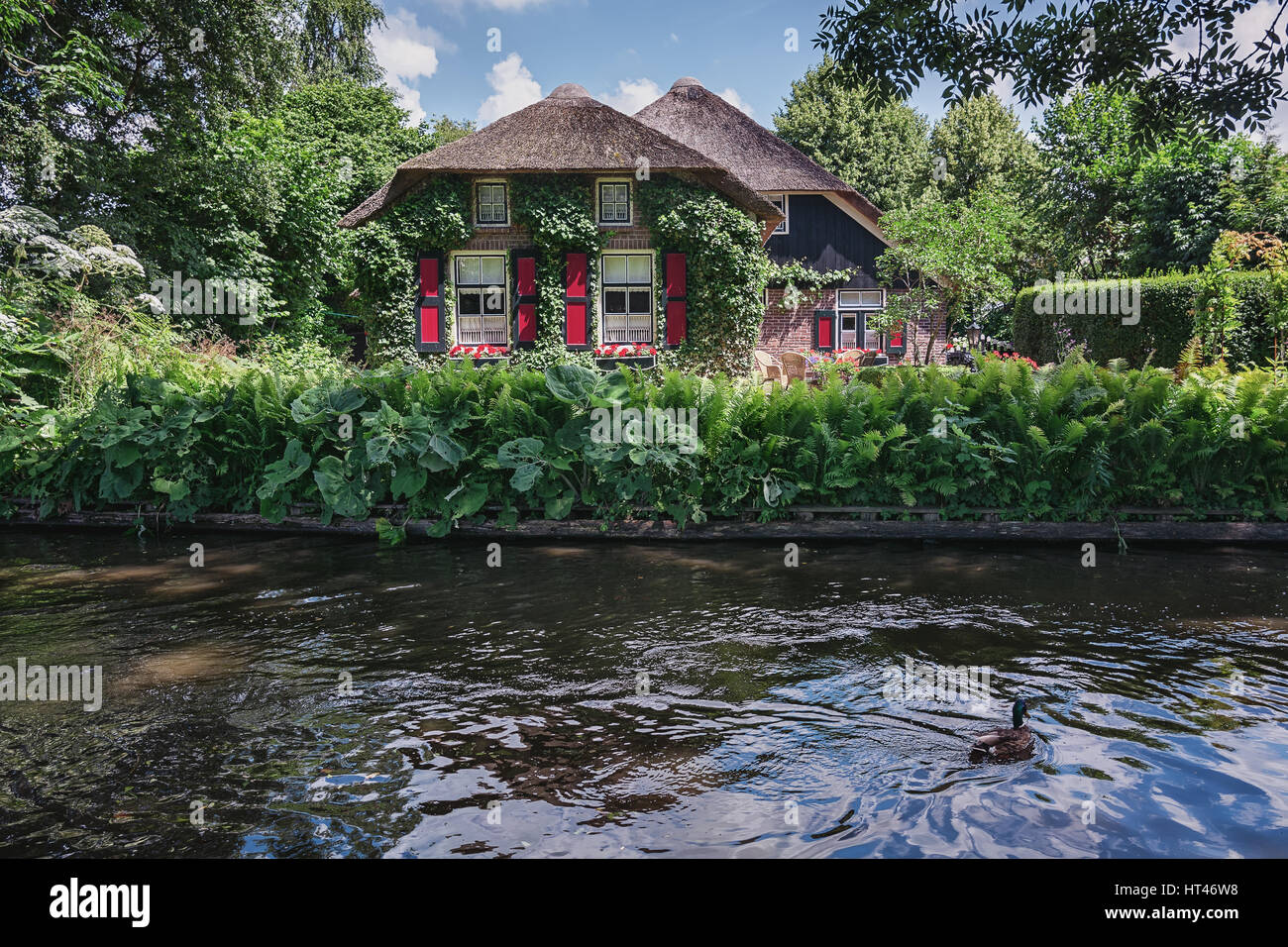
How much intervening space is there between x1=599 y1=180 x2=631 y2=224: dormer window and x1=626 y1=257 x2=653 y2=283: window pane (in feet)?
3.20

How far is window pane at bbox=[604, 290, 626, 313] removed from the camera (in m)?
23.0

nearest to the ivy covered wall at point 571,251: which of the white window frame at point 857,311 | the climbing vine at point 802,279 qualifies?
the climbing vine at point 802,279

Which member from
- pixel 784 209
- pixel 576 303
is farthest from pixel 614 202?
pixel 784 209

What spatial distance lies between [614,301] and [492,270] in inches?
126

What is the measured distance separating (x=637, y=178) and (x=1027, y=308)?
9.73m

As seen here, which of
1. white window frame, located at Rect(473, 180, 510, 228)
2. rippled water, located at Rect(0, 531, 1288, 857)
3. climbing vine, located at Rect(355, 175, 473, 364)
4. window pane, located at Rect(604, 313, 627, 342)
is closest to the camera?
rippled water, located at Rect(0, 531, 1288, 857)

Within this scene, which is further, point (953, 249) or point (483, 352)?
point (483, 352)

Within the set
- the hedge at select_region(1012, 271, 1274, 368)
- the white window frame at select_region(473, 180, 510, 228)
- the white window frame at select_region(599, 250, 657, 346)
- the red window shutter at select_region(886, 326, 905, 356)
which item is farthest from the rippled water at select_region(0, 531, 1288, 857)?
the red window shutter at select_region(886, 326, 905, 356)

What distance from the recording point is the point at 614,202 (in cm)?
2245

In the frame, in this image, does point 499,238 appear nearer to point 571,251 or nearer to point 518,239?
point 518,239

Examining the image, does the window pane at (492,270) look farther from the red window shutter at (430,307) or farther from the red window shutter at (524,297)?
the red window shutter at (430,307)

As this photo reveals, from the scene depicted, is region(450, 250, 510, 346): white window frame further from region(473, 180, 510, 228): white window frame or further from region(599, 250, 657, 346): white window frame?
region(599, 250, 657, 346): white window frame
